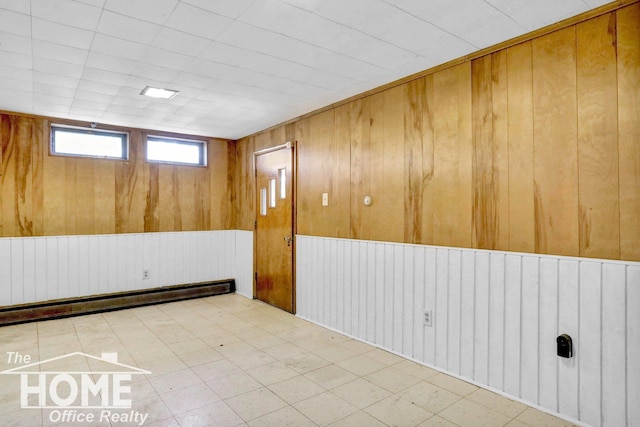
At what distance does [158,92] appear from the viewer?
351cm

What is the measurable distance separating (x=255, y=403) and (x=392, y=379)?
1.04 meters

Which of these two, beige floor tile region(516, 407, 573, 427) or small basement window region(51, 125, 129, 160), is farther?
small basement window region(51, 125, 129, 160)

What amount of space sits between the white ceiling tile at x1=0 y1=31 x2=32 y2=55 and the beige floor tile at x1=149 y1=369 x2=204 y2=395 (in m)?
2.54

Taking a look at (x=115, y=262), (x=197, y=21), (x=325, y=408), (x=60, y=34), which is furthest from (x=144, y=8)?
(x=115, y=262)

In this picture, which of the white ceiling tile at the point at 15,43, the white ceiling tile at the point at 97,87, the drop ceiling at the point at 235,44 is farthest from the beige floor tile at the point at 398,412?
the white ceiling tile at the point at 97,87

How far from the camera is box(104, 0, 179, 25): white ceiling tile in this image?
2.01m

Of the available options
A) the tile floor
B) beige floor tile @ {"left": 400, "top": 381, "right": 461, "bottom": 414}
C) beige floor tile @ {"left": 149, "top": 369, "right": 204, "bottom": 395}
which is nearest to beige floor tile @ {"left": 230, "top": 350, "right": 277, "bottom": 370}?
the tile floor

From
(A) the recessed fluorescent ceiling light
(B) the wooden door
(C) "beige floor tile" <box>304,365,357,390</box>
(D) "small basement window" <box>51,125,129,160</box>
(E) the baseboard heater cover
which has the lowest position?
(C) "beige floor tile" <box>304,365,357,390</box>

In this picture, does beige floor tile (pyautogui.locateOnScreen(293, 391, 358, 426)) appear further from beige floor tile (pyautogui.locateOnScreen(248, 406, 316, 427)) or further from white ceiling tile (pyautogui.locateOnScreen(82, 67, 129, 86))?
white ceiling tile (pyautogui.locateOnScreen(82, 67, 129, 86))

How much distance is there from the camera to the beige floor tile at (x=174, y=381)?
264 centimetres

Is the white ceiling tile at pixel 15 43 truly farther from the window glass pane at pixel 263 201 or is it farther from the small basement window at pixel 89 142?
the window glass pane at pixel 263 201

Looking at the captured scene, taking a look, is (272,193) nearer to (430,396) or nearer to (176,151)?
(176,151)

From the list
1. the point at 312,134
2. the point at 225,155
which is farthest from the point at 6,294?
the point at 312,134

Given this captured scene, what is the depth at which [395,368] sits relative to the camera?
9.72 feet
